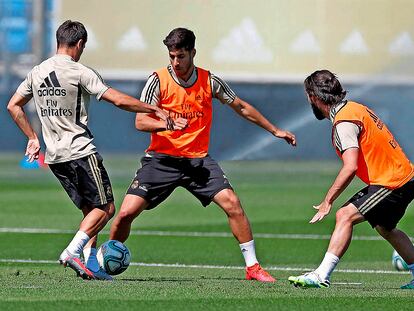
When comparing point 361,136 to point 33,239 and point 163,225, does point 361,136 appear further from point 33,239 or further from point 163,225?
point 163,225

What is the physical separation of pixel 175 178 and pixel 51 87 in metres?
1.48

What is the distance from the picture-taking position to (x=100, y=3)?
88.4 feet

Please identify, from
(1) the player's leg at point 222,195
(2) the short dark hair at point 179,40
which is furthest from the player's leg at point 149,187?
(2) the short dark hair at point 179,40

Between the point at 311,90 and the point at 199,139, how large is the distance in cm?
156

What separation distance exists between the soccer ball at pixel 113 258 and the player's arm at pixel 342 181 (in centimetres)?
212

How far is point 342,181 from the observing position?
1045 cm

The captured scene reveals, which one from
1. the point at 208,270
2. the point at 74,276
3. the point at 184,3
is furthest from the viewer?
the point at 184,3

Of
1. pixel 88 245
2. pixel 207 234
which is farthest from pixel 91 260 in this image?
pixel 207 234

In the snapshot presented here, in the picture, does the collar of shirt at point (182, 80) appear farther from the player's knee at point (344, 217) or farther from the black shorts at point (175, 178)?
the player's knee at point (344, 217)

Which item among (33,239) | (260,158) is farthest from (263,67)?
(33,239)

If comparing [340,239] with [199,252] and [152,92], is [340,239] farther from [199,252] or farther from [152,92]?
[199,252]

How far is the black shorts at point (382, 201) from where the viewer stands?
1088 centimetres

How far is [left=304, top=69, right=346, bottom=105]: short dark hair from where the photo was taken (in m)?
10.9

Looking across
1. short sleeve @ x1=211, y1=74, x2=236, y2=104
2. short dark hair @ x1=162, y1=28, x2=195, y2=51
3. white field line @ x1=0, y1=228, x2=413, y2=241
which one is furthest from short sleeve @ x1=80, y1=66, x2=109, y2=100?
white field line @ x1=0, y1=228, x2=413, y2=241
